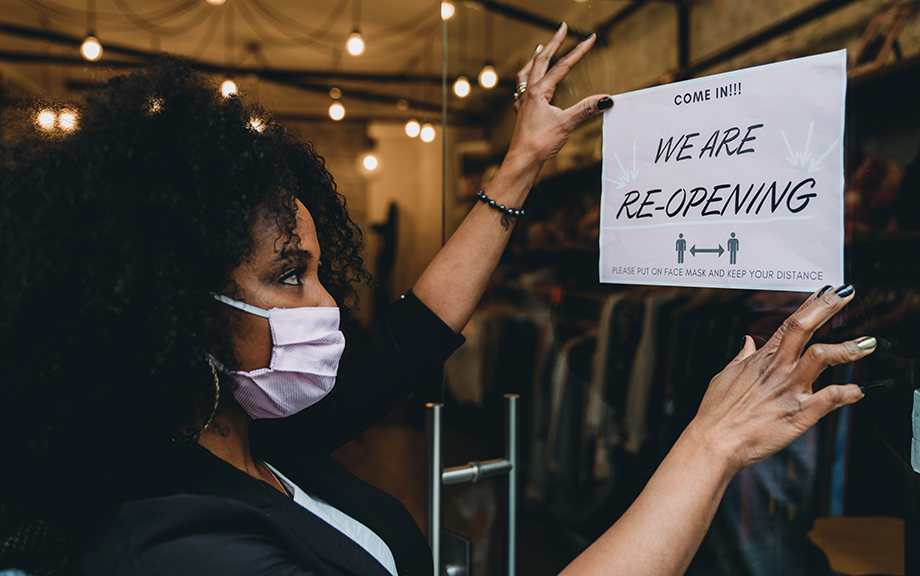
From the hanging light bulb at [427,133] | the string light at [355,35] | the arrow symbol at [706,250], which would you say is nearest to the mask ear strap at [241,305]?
the arrow symbol at [706,250]

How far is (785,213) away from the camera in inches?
26.2

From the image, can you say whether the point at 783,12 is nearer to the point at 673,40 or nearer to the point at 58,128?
the point at 673,40

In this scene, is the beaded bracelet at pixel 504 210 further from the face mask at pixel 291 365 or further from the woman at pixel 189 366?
the face mask at pixel 291 365

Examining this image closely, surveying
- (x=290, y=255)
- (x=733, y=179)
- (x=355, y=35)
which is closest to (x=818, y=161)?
(x=733, y=179)

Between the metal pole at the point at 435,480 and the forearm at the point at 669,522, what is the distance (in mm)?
423

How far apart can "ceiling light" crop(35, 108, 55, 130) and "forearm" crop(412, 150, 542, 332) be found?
21.4 inches

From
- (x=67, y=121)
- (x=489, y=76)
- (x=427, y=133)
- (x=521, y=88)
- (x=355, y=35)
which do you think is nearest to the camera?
(x=67, y=121)

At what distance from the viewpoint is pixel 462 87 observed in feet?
4.13

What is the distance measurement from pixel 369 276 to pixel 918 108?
108 centimetres

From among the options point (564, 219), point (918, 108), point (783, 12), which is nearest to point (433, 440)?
point (564, 219)

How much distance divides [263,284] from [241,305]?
37 millimetres

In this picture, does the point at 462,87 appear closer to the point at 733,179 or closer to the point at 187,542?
the point at 733,179

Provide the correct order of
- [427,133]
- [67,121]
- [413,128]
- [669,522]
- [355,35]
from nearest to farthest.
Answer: [669,522] < [67,121] < [355,35] < [427,133] < [413,128]

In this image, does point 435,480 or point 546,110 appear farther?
point 435,480
